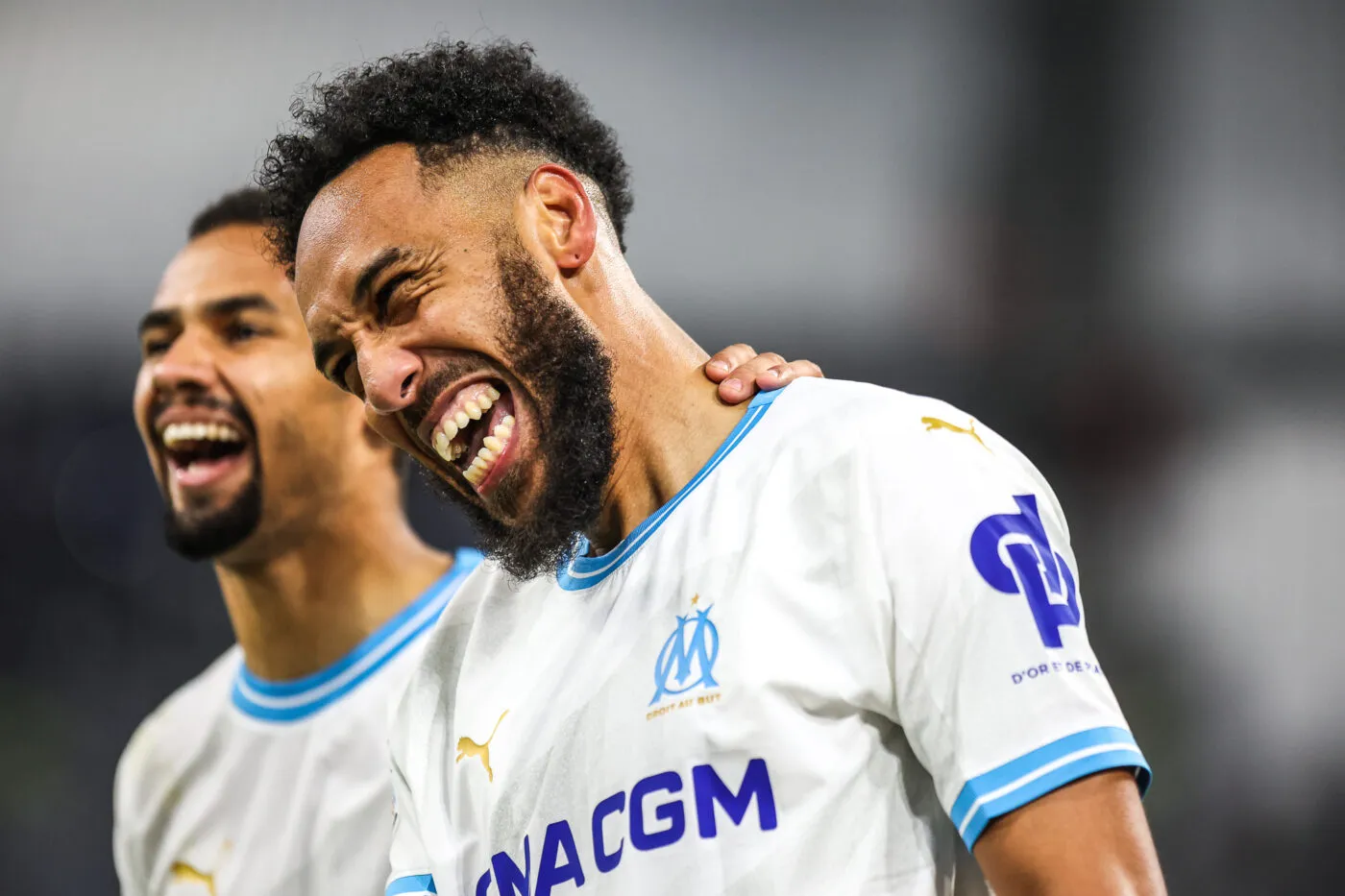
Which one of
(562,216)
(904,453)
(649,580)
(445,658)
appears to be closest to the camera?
(904,453)

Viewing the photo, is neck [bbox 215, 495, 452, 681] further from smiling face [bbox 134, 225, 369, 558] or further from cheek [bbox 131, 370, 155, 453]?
cheek [bbox 131, 370, 155, 453]

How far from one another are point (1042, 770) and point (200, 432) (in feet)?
4.51

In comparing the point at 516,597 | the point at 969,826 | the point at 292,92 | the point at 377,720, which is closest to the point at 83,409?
the point at 292,92

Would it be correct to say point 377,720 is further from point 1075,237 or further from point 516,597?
point 1075,237

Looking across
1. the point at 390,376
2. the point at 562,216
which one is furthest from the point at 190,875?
the point at 562,216

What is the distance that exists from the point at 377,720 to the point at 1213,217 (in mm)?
1679

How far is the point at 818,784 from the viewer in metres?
0.89

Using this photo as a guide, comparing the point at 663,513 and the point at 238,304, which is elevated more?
the point at 238,304

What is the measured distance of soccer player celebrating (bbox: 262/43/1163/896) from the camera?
84cm

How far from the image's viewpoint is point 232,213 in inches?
76.3

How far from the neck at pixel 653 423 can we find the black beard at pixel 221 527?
2.84 feet

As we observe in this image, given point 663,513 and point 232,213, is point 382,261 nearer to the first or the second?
point 663,513

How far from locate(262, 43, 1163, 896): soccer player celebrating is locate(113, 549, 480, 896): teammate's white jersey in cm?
49

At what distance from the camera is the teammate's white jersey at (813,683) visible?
2.75 ft
